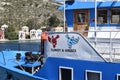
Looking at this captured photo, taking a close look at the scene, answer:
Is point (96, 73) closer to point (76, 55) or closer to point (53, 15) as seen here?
point (76, 55)

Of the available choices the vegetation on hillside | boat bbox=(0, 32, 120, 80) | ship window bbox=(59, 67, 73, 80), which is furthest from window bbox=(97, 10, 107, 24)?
the vegetation on hillside

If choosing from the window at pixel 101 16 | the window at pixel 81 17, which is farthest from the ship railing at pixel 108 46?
the window at pixel 81 17

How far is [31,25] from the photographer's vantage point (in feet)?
380

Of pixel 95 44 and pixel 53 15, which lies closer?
pixel 95 44

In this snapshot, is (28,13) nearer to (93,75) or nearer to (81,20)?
(81,20)

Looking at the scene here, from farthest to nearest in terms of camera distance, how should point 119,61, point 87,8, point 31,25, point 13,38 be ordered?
point 31,25, point 13,38, point 87,8, point 119,61

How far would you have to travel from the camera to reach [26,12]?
4914 inches

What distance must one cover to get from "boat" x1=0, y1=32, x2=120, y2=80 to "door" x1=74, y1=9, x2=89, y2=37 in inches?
107

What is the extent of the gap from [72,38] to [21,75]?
137 inches

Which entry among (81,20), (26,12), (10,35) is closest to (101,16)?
(81,20)

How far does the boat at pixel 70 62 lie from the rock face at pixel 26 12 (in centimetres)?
9324

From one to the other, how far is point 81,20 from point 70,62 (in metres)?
3.77

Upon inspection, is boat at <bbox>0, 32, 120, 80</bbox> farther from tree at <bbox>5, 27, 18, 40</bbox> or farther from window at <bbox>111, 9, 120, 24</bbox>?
tree at <bbox>5, 27, 18, 40</bbox>

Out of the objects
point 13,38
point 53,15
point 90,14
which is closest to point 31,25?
point 53,15
